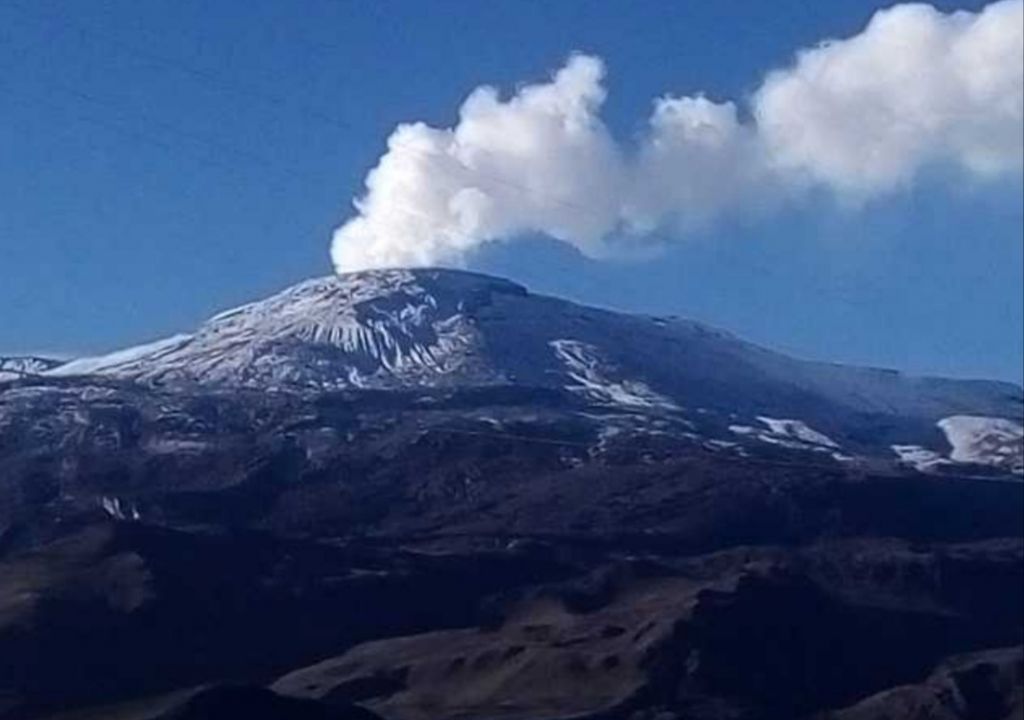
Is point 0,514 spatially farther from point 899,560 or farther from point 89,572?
point 899,560

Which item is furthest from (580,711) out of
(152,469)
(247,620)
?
(152,469)

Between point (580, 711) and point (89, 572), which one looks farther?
point (89, 572)

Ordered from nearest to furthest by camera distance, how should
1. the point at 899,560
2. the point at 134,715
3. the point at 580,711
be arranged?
1. the point at 134,715
2. the point at 580,711
3. the point at 899,560

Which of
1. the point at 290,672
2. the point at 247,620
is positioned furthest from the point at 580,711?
the point at 247,620

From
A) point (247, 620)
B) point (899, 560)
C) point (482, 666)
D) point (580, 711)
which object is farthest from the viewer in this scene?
point (899, 560)

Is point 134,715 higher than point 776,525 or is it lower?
lower

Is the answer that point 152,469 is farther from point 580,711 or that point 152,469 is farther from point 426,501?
point 580,711
